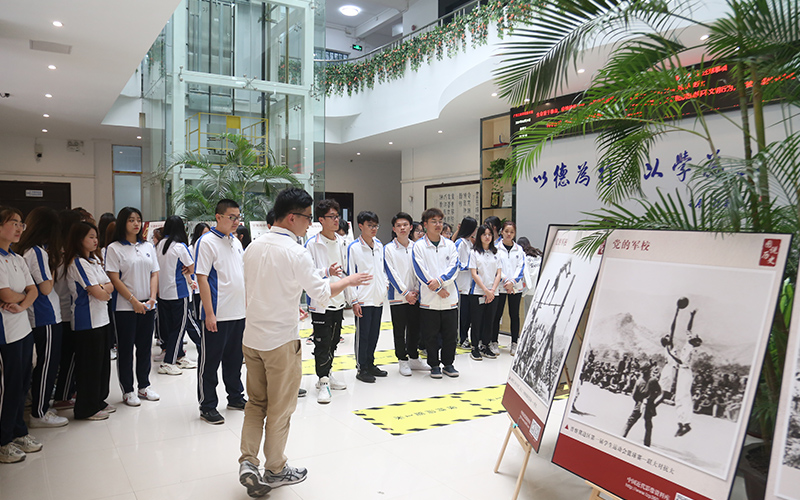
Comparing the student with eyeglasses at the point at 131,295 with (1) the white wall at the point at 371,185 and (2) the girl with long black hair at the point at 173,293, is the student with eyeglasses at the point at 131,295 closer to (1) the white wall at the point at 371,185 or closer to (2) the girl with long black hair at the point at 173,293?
(2) the girl with long black hair at the point at 173,293

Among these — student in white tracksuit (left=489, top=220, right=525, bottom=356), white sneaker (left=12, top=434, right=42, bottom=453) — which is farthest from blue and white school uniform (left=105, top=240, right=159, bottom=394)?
student in white tracksuit (left=489, top=220, right=525, bottom=356)

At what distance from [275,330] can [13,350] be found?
1673mm

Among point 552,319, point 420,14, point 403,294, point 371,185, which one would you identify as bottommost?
point 403,294

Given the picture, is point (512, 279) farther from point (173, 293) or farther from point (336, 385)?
point (173, 293)

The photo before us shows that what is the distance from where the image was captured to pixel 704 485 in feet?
6.03

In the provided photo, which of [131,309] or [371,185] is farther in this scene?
[371,185]

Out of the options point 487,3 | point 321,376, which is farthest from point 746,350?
point 487,3

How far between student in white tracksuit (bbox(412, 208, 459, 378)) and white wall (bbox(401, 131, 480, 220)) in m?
6.79

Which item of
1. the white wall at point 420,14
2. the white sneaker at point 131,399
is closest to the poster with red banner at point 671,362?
the white sneaker at point 131,399

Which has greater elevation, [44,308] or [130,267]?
[130,267]

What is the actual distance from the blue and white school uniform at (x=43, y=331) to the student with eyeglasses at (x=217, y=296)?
0.93 m

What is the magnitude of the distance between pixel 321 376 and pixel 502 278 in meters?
2.71

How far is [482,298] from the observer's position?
21.1 feet

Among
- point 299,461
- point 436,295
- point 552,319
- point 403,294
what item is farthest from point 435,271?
point 552,319
